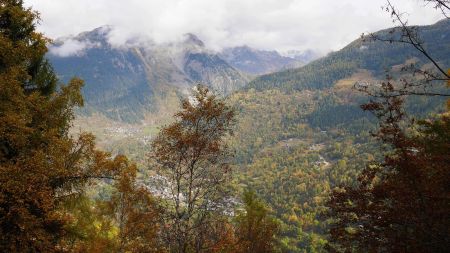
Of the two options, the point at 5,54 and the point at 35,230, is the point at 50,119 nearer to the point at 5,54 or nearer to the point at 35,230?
the point at 5,54

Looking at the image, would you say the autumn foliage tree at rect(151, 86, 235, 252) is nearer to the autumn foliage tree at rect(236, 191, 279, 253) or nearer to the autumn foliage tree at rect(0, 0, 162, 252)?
the autumn foliage tree at rect(0, 0, 162, 252)

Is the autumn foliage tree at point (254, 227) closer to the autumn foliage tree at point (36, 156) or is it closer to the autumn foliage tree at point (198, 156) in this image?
the autumn foliage tree at point (36, 156)

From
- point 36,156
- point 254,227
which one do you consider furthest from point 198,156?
point 254,227

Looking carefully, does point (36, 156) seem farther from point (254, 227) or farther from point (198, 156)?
point (254, 227)

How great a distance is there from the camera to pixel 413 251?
43.2 feet

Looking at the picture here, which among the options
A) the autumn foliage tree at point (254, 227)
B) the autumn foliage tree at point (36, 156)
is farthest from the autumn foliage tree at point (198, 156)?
the autumn foliage tree at point (254, 227)

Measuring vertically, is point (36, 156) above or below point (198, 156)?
above

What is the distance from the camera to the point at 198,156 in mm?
19922

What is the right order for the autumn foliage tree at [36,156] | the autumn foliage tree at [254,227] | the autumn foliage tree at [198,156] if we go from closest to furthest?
the autumn foliage tree at [36,156] → the autumn foliage tree at [198,156] → the autumn foliage tree at [254,227]

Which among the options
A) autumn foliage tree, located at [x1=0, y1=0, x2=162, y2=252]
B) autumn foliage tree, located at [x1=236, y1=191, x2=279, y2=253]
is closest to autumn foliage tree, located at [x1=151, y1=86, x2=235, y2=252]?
autumn foliage tree, located at [x1=0, y1=0, x2=162, y2=252]

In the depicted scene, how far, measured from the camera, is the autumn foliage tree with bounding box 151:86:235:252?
→ 19.7m

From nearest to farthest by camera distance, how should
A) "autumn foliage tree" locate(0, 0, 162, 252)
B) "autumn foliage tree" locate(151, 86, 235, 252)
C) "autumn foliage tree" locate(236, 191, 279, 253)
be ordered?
"autumn foliage tree" locate(0, 0, 162, 252), "autumn foliage tree" locate(151, 86, 235, 252), "autumn foliage tree" locate(236, 191, 279, 253)

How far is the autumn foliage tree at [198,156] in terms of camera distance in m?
19.7

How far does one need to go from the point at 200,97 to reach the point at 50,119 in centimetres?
756
